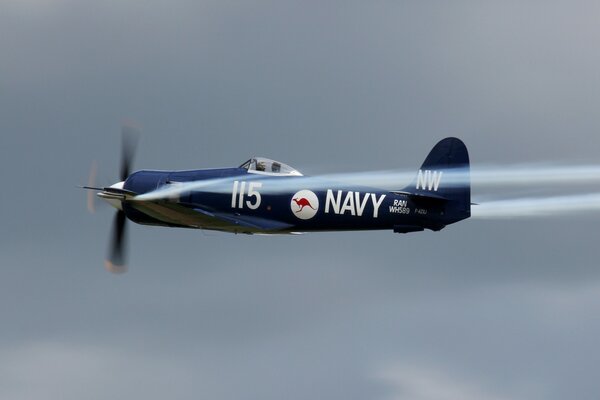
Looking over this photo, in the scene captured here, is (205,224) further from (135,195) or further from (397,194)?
(397,194)

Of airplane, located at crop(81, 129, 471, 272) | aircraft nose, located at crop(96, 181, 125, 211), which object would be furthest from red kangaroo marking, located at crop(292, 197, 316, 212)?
aircraft nose, located at crop(96, 181, 125, 211)

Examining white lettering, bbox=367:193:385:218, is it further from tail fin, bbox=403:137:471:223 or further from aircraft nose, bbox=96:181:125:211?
aircraft nose, bbox=96:181:125:211

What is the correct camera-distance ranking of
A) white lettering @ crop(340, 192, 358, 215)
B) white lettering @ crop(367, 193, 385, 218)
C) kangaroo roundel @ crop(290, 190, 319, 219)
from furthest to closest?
1. kangaroo roundel @ crop(290, 190, 319, 219)
2. white lettering @ crop(340, 192, 358, 215)
3. white lettering @ crop(367, 193, 385, 218)

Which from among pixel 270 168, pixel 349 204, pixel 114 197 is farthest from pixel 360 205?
pixel 114 197

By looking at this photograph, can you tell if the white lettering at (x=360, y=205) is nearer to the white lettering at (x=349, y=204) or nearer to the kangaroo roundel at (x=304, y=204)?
the white lettering at (x=349, y=204)

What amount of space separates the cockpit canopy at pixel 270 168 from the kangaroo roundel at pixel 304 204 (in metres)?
0.58

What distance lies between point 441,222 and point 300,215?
3465mm

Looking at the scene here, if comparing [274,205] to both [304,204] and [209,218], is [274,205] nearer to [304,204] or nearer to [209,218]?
[304,204]

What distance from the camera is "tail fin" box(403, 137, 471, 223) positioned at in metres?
33.5

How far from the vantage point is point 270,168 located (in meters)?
34.9

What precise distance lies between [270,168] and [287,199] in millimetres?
901

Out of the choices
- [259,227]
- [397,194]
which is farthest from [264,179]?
[397,194]

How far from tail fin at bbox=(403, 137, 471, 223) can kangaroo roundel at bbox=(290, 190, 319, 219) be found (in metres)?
2.21

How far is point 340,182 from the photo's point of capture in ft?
113
